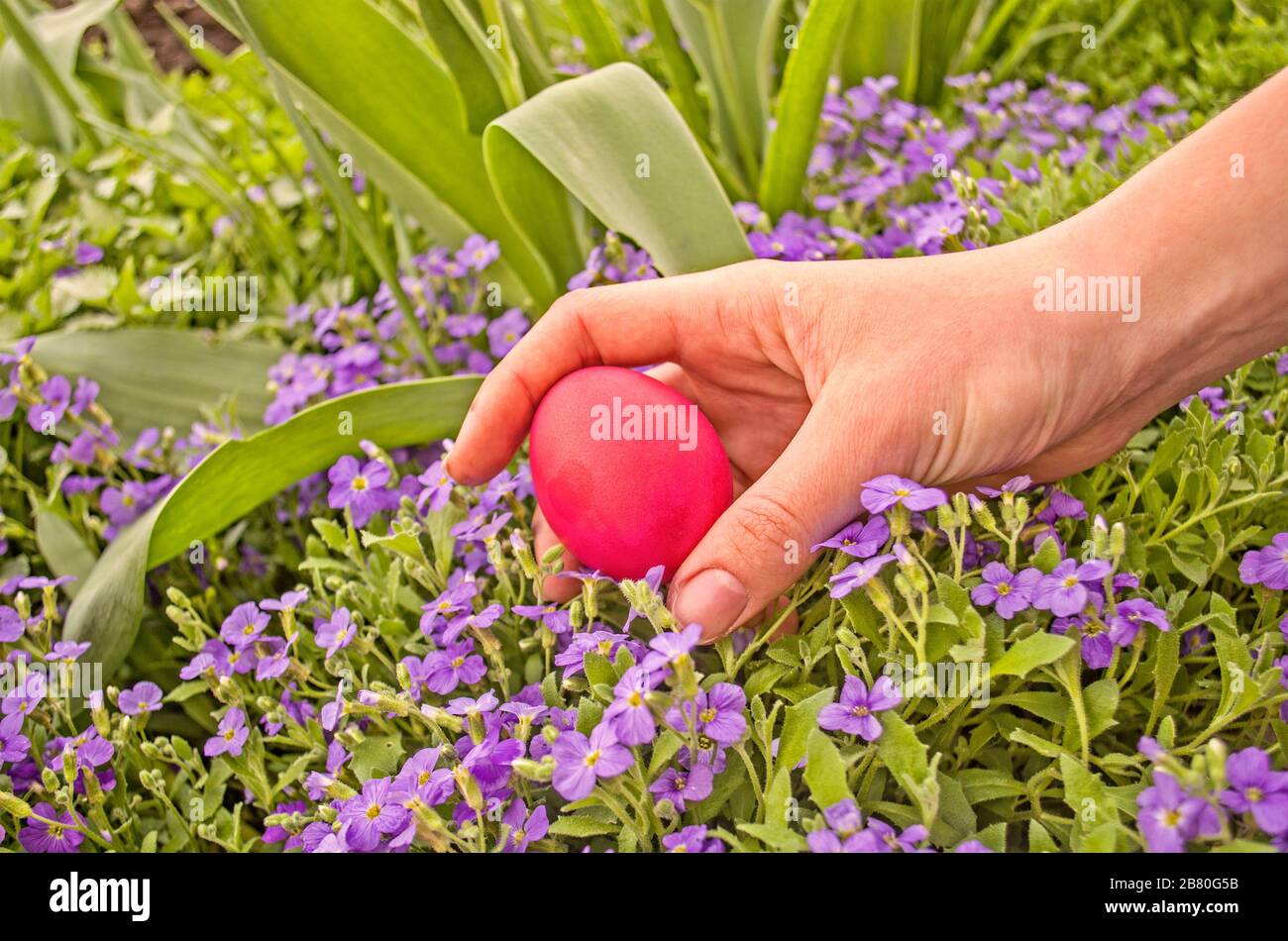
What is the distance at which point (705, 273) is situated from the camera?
1196 mm

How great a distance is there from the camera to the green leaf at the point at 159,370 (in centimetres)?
168

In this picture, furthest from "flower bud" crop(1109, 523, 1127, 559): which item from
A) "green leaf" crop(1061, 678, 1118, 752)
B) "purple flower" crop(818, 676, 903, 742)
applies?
"purple flower" crop(818, 676, 903, 742)

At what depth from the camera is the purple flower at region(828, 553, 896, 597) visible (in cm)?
86

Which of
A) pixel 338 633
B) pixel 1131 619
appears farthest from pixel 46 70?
pixel 1131 619

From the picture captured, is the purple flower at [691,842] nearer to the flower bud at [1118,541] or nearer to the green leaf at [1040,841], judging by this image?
the green leaf at [1040,841]

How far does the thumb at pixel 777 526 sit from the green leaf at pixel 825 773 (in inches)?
6.6

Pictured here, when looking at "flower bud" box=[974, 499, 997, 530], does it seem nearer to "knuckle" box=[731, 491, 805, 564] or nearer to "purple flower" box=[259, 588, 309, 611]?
"knuckle" box=[731, 491, 805, 564]

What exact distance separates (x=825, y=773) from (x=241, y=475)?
0.85 metres

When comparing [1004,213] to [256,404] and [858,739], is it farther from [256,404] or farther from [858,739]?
[256,404]

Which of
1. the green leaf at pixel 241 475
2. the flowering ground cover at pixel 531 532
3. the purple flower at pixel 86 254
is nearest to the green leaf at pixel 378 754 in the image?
the flowering ground cover at pixel 531 532

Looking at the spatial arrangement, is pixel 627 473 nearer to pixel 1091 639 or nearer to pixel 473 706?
pixel 473 706

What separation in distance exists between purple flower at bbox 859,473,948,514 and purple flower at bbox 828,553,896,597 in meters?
0.05

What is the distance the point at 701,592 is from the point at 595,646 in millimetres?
106

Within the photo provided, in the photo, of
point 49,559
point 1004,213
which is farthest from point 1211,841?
point 49,559
